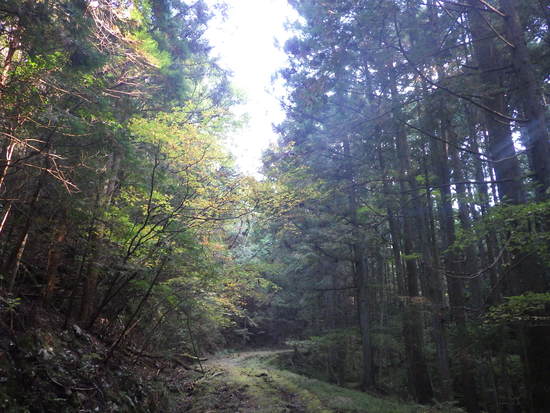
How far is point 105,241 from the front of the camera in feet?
25.4

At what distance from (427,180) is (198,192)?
27.3 ft

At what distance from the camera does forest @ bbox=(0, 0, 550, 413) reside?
18.1 ft

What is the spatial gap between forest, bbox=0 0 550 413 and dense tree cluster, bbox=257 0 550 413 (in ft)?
0.28

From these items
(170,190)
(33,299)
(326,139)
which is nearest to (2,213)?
(33,299)

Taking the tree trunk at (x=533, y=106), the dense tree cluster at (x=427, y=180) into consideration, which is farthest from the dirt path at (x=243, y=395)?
the tree trunk at (x=533, y=106)

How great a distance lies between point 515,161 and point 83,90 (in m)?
8.68

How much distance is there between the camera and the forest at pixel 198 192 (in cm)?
553

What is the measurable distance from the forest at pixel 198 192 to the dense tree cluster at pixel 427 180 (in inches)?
3.3

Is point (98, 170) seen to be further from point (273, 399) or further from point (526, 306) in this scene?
point (526, 306)

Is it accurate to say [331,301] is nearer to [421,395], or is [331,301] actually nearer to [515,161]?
[421,395]

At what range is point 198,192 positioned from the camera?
789cm

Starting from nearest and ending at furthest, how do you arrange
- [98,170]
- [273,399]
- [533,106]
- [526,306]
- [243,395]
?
[526,306] → [533,106] → [98,170] → [273,399] → [243,395]

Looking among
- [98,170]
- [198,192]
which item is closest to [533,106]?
[198,192]

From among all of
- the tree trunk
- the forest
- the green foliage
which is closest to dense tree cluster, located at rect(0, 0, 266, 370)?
the forest
